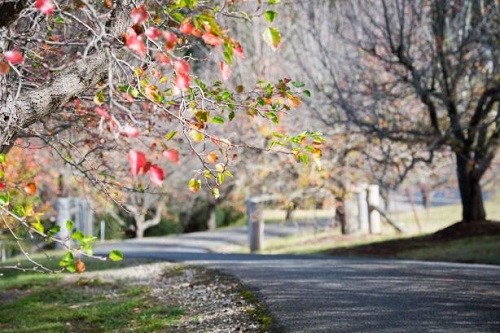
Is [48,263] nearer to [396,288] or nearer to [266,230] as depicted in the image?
[396,288]

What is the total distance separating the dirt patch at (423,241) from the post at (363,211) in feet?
17.4

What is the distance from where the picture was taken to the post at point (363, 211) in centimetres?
2223

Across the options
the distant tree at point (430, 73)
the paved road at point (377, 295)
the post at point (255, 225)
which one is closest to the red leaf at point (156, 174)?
the paved road at point (377, 295)

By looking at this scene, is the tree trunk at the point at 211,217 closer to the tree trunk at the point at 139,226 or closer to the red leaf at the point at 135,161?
the tree trunk at the point at 139,226

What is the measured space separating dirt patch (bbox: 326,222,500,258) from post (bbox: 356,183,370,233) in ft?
17.4

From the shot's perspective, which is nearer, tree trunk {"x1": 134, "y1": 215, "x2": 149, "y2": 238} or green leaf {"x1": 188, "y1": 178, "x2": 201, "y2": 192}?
green leaf {"x1": 188, "y1": 178, "x2": 201, "y2": 192}

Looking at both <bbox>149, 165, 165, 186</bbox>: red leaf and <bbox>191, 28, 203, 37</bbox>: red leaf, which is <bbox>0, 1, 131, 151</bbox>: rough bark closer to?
<bbox>191, 28, 203, 37</bbox>: red leaf

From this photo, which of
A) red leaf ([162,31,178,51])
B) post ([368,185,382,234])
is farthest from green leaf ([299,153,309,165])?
post ([368,185,382,234])

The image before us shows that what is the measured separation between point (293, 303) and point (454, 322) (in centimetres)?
203

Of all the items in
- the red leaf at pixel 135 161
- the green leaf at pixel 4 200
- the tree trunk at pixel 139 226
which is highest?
the tree trunk at pixel 139 226

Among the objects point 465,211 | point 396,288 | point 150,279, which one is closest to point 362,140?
point 465,211

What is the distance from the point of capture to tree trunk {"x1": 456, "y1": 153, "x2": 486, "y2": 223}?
1616 centimetres

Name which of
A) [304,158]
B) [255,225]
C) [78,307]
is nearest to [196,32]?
[304,158]

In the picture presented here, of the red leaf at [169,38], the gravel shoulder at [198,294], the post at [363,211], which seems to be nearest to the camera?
the red leaf at [169,38]
